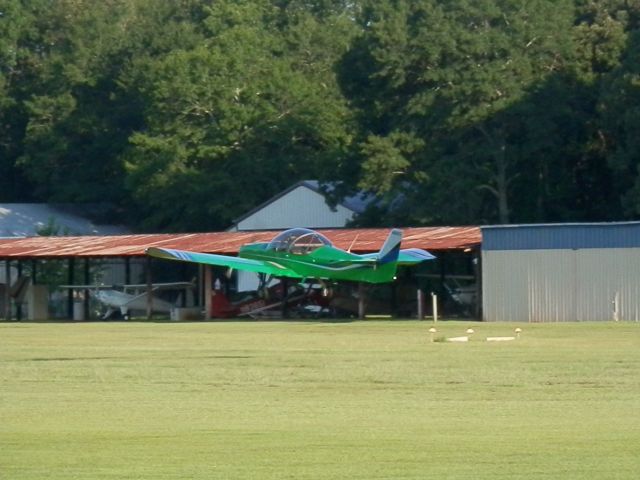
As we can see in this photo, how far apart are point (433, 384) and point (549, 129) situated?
3733 cm

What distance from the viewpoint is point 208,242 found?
172 ft

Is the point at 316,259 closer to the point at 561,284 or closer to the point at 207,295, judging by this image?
the point at 561,284

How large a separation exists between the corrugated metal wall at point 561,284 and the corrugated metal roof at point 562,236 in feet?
0.55

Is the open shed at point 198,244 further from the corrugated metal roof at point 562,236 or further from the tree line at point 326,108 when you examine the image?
the tree line at point 326,108

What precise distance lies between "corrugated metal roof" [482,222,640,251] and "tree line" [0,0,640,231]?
10.8 m

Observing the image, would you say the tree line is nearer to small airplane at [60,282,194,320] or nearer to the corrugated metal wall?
small airplane at [60,282,194,320]

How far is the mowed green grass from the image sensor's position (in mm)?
14031

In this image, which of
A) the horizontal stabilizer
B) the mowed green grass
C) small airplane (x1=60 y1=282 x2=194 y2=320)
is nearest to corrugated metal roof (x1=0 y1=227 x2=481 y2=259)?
small airplane (x1=60 y1=282 x2=194 y2=320)

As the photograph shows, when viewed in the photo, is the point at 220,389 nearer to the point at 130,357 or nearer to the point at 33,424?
the point at 33,424

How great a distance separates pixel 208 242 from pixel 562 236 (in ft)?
45.2

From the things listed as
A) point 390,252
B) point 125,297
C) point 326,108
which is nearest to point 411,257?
point 390,252

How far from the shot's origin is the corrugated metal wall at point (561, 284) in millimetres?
44562

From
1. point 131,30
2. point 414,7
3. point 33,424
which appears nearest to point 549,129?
point 414,7

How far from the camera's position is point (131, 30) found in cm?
8812
